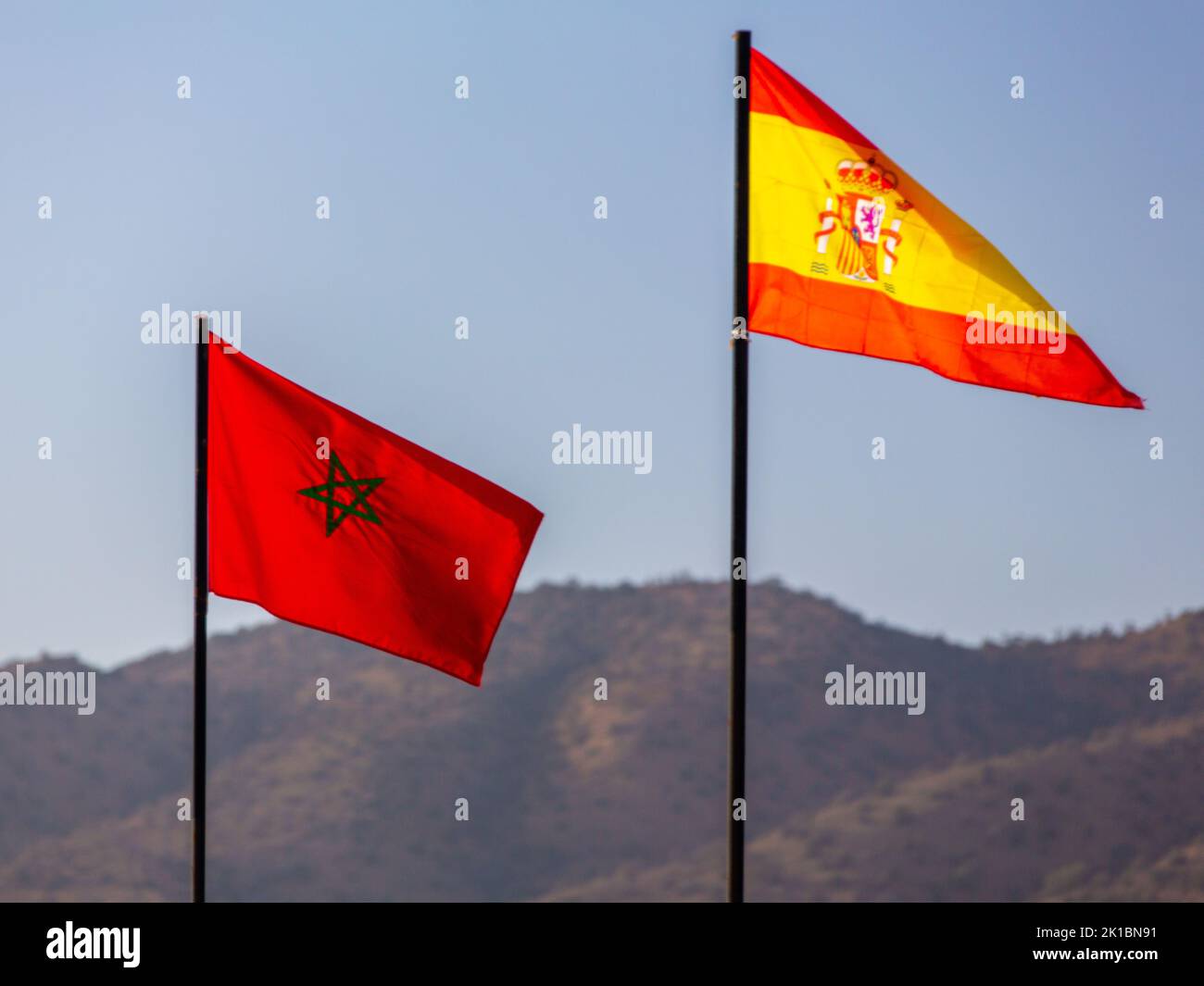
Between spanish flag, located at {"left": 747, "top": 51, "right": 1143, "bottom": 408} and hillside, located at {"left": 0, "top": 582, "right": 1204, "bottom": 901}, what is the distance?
120 meters

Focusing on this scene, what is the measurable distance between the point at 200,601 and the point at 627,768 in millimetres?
145508

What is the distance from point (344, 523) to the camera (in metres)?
16.0

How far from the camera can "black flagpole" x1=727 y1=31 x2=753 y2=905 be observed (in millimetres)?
12891

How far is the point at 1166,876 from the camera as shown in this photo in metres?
132

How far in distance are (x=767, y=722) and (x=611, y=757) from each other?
14.0 metres

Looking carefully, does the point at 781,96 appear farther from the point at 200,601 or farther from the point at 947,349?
the point at 200,601

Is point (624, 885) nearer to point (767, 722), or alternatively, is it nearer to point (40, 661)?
point (767, 722)

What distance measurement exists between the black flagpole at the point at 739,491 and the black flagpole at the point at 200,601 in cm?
373

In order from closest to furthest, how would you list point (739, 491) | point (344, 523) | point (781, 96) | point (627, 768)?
point (739, 491), point (781, 96), point (344, 523), point (627, 768)

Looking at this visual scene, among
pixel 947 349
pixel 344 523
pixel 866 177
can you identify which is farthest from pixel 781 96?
pixel 344 523

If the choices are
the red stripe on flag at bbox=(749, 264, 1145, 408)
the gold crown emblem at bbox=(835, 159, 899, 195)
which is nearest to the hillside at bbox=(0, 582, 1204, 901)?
the red stripe on flag at bbox=(749, 264, 1145, 408)

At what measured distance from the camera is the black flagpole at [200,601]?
13930mm

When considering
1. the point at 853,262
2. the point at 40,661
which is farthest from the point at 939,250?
the point at 40,661

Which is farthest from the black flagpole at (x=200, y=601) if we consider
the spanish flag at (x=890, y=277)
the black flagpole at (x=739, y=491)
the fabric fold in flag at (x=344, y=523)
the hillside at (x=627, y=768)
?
the hillside at (x=627, y=768)
